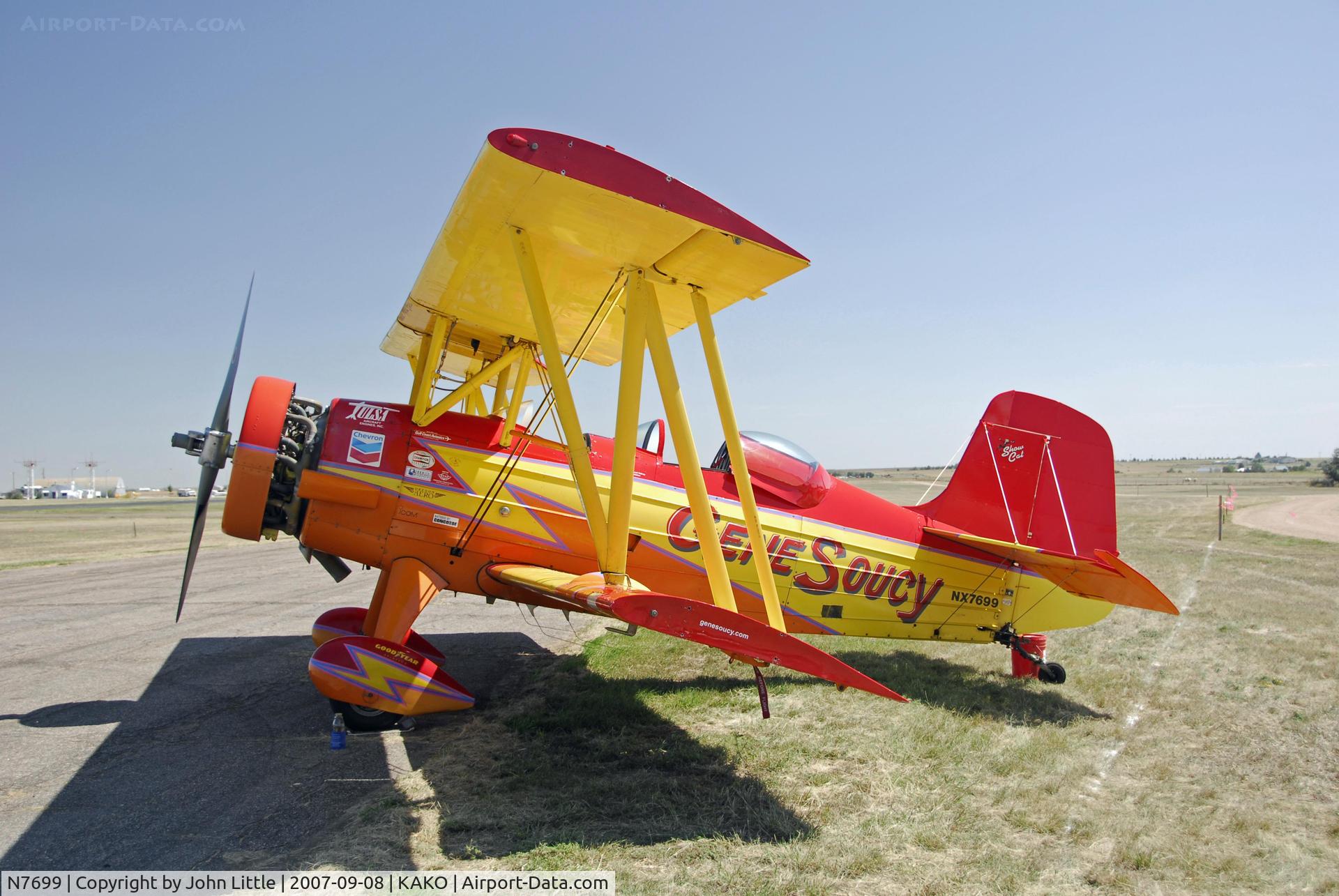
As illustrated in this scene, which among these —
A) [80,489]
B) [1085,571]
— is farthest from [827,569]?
[80,489]

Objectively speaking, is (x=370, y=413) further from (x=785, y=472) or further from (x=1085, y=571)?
(x=1085, y=571)

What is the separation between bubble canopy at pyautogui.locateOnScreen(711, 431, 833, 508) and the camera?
653 cm

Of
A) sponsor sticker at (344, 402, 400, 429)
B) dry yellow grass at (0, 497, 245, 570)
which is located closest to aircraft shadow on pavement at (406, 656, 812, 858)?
sponsor sticker at (344, 402, 400, 429)

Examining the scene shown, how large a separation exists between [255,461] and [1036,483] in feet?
23.1

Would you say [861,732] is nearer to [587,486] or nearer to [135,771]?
[587,486]

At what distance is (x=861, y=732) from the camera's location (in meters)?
5.48

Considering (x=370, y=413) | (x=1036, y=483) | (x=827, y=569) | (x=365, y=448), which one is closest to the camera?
(x=365, y=448)

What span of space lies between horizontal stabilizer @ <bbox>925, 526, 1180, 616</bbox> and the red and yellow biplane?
0.02 metres

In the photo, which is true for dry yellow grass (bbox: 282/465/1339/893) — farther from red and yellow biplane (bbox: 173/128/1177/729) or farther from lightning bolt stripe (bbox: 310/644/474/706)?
red and yellow biplane (bbox: 173/128/1177/729)

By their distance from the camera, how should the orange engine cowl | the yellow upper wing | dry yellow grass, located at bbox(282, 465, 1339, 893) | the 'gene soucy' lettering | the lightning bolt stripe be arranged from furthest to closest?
the 'gene soucy' lettering → the orange engine cowl → the lightning bolt stripe → the yellow upper wing → dry yellow grass, located at bbox(282, 465, 1339, 893)

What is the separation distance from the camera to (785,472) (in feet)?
21.6

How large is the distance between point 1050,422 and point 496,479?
5.48m

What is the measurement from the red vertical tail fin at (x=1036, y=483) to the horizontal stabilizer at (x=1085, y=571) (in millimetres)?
200

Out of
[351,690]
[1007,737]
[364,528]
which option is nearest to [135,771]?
[351,690]
